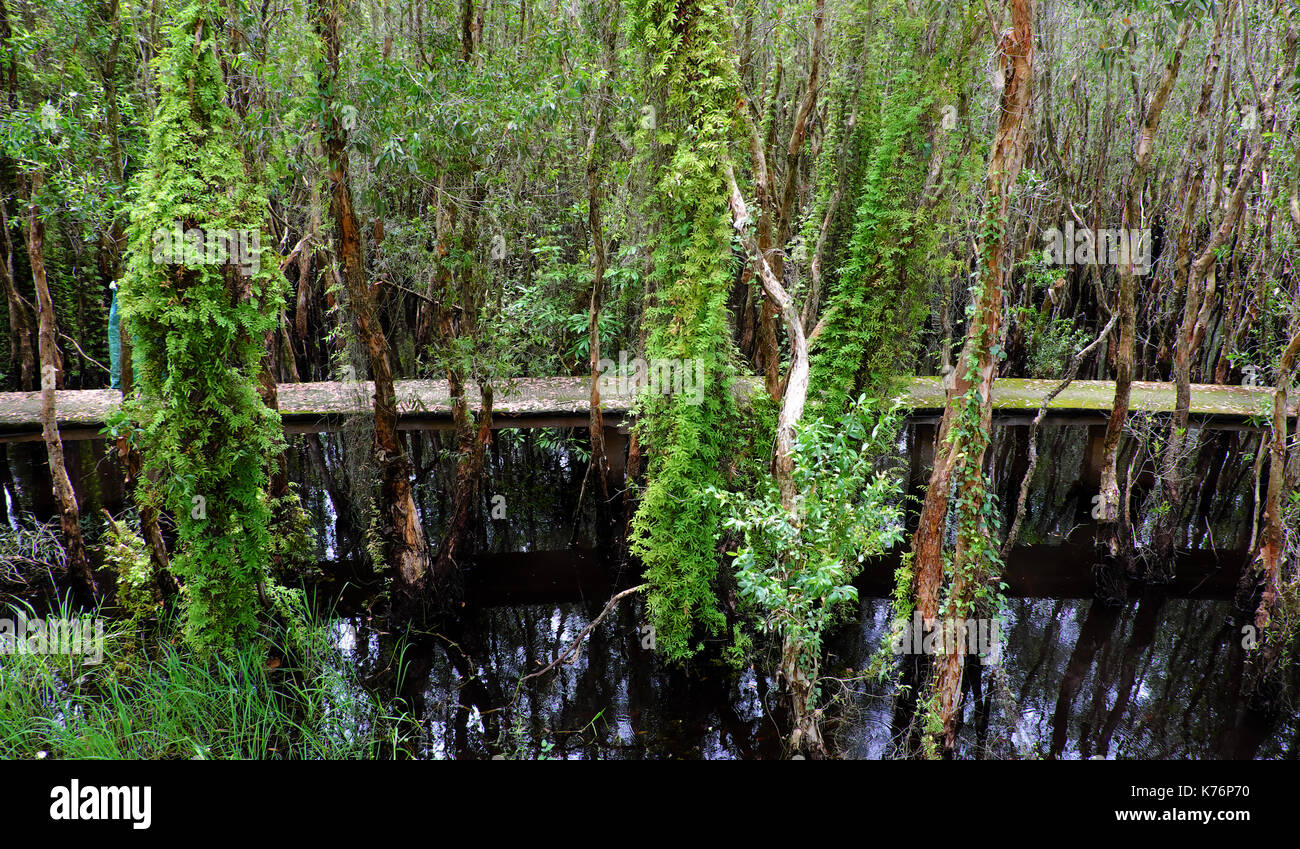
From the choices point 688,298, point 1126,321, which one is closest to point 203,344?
point 688,298

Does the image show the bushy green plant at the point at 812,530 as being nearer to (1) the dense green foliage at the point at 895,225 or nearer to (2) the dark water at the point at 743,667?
(2) the dark water at the point at 743,667

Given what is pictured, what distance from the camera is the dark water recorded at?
7.94 meters

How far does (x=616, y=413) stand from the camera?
1219cm

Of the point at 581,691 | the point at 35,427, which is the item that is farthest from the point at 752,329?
the point at 35,427

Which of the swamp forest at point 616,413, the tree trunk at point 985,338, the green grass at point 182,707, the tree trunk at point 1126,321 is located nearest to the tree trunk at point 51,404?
the swamp forest at point 616,413

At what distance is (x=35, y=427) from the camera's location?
1093 cm

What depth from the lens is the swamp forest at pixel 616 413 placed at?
6.28 m

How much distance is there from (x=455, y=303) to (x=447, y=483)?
5455mm

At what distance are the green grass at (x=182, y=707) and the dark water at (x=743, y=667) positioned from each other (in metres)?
0.91

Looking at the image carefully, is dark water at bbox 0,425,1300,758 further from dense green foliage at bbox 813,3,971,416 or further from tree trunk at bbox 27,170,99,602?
dense green foliage at bbox 813,3,971,416

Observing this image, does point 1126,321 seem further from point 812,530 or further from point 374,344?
point 374,344

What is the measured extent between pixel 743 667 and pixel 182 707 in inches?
220
